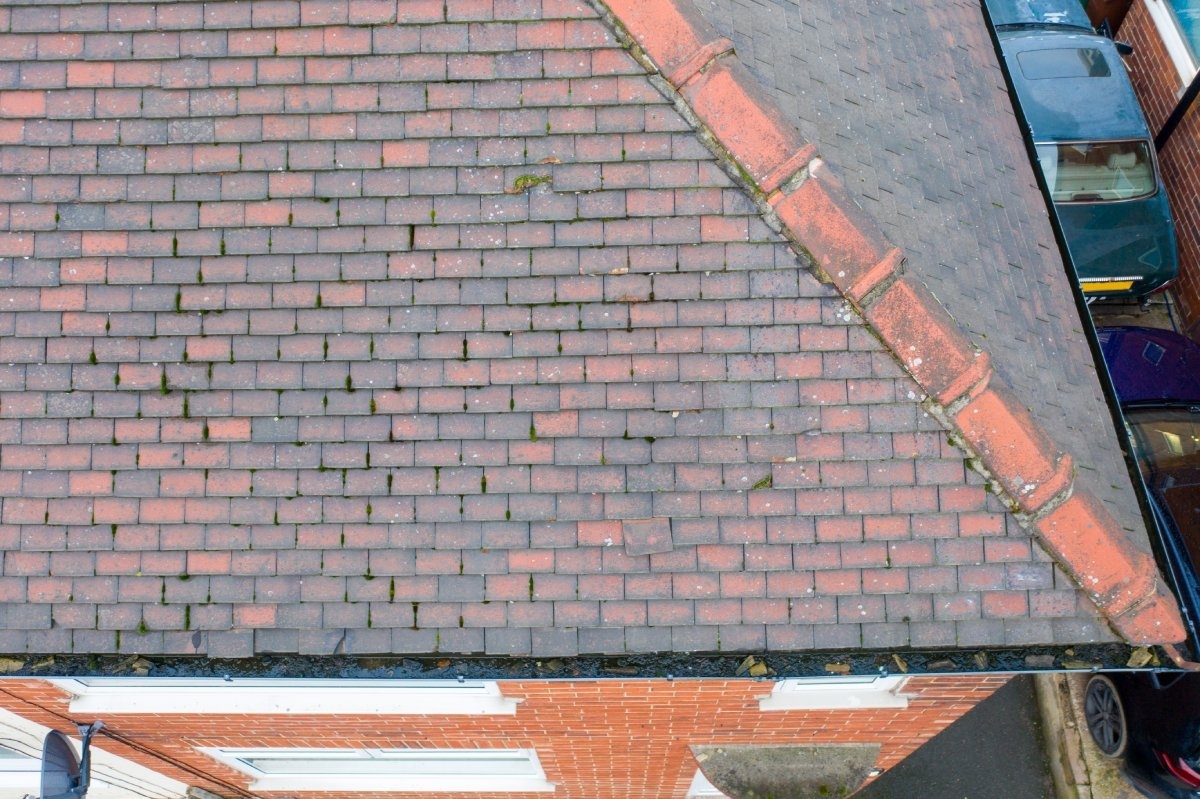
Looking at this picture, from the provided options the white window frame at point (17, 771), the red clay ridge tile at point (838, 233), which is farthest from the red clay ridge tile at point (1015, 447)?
the white window frame at point (17, 771)

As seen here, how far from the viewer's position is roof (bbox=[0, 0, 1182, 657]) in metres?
4.57

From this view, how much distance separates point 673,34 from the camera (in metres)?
4.51

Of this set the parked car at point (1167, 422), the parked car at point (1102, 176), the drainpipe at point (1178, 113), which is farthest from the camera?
the drainpipe at point (1178, 113)

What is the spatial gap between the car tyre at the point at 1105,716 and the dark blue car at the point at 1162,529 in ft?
0.03

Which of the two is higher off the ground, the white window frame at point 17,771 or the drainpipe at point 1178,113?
the drainpipe at point 1178,113

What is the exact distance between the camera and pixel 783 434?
462 centimetres

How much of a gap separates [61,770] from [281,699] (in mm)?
1427

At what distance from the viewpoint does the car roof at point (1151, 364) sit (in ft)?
31.1

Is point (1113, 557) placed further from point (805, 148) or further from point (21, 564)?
point (21, 564)

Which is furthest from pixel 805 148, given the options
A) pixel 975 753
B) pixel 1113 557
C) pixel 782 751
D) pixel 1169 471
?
pixel 975 753

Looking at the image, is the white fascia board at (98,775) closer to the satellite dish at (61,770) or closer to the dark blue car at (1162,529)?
the satellite dish at (61,770)

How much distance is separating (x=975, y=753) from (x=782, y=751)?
4183 millimetres

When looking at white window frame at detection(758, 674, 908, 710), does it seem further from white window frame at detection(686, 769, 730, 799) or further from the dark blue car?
the dark blue car

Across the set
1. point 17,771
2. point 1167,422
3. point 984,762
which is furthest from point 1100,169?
point 17,771
